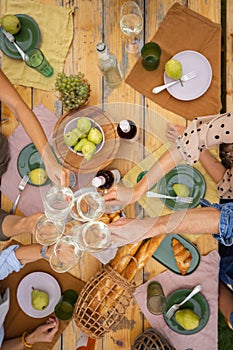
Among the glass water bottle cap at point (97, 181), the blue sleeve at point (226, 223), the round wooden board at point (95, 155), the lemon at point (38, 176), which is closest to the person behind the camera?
the blue sleeve at point (226, 223)

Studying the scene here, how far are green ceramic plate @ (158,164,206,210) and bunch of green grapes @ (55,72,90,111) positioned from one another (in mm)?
429

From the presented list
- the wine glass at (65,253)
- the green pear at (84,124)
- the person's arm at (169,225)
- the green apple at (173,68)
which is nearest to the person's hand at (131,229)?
the person's arm at (169,225)

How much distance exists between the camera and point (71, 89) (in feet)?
5.72

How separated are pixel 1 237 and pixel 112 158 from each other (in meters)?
0.55

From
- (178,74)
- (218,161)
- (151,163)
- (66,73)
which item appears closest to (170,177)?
(151,163)

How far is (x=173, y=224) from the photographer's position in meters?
1.58

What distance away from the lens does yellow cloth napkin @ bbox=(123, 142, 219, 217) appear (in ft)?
5.77

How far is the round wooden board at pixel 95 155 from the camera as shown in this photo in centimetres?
173

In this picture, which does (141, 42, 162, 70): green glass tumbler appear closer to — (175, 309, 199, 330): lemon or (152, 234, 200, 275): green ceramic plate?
(152, 234, 200, 275): green ceramic plate

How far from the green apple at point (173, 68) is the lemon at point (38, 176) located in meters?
0.61

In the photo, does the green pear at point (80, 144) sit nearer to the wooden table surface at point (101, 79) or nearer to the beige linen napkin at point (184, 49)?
the wooden table surface at point (101, 79)

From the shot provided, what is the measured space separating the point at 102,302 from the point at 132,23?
3.50ft

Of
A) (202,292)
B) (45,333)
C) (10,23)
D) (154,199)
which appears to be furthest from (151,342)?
(10,23)

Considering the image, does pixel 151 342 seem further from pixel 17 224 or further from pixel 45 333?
pixel 17 224
